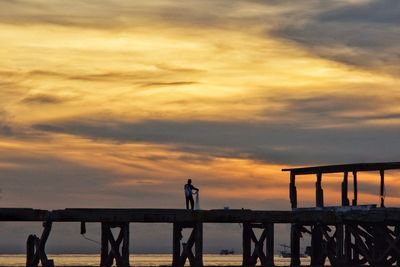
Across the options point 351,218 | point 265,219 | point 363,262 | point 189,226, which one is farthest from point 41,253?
point 363,262

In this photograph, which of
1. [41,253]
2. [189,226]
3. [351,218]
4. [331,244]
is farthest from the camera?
[331,244]

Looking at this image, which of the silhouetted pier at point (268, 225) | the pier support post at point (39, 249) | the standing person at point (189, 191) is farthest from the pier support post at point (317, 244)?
the pier support post at point (39, 249)

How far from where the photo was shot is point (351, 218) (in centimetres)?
5650

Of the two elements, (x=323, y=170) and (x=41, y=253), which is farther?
(x=323, y=170)

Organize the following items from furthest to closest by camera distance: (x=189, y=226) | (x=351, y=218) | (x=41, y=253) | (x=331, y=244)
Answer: (x=331, y=244) < (x=351, y=218) < (x=189, y=226) < (x=41, y=253)

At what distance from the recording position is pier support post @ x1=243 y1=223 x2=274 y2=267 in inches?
2085

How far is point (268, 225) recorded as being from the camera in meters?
53.6

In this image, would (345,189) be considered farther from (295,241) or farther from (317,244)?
(295,241)

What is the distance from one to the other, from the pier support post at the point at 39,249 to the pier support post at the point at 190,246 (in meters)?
6.23

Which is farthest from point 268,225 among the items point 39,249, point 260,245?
point 39,249

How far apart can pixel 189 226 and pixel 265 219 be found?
3.53 meters

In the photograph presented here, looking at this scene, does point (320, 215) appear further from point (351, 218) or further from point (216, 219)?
point (216, 219)

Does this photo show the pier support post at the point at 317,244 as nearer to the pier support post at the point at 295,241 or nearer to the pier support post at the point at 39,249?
the pier support post at the point at 295,241

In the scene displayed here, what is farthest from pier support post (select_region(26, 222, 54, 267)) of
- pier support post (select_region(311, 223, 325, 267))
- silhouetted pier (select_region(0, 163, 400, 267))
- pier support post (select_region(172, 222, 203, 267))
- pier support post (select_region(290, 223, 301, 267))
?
pier support post (select_region(311, 223, 325, 267))
